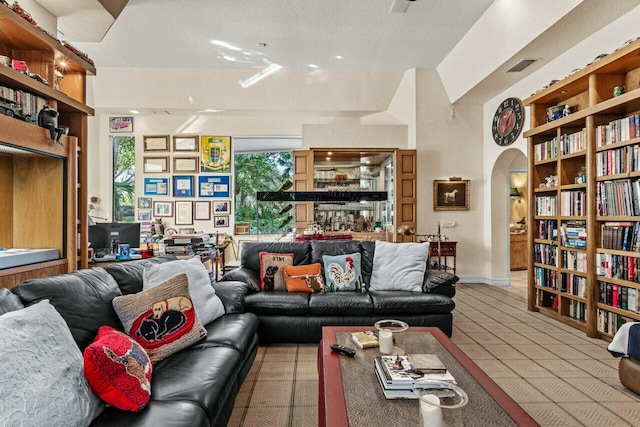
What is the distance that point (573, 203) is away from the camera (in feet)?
12.7

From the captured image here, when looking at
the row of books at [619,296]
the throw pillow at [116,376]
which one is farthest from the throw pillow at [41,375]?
the row of books at [619,296]

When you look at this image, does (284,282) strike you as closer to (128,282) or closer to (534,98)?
(128,282)

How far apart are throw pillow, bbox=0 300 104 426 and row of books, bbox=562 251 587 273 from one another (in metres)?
4.20

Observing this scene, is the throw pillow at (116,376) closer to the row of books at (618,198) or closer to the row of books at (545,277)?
the row of books at (618,198)

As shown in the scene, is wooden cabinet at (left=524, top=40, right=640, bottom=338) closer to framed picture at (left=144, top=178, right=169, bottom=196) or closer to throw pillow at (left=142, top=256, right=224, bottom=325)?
throw pillow at (left=142, top=256, right=224, bottom=325)

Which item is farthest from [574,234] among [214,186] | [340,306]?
[214,186]

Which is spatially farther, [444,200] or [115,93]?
[115,93]

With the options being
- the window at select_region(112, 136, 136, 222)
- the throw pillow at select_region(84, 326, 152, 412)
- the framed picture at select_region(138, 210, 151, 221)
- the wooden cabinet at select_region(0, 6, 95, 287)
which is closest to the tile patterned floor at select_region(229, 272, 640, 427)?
the throw pillow at select_region(84, 326, 152, 412)

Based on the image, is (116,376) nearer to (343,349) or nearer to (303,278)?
(343,349)

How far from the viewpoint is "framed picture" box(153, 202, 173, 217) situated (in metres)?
7.62

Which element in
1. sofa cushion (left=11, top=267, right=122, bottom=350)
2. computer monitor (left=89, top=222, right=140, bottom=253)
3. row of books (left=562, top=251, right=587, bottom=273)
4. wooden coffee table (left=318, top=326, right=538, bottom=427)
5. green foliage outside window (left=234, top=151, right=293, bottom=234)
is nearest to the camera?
wooden coffee table (left=318, top=326, right=538, bottom=427)

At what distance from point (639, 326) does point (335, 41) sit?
467cm

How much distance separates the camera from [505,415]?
53.8 inches

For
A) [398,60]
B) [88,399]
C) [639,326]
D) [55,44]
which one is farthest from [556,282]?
[55,44]
